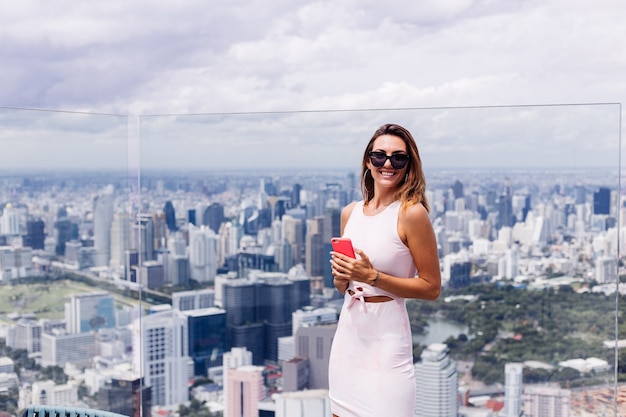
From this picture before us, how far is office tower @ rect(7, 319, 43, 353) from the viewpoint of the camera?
353 centimetres

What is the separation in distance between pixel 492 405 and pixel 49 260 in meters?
2.16

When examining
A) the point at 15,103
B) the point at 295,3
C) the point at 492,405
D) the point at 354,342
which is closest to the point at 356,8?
the point at 295,3

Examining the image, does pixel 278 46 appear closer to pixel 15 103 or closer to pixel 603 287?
pixel 15 103

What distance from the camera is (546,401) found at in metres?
3.29

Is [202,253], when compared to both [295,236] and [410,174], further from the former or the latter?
[410,174]

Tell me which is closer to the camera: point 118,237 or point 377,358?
point 377,358

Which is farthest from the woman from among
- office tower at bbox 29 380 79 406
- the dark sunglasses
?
office tower at bbox 29 380 79 406

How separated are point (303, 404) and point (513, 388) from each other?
0.96 metres

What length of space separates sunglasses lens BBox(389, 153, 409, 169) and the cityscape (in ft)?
4.37

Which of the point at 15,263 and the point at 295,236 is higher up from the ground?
the point at 295,236

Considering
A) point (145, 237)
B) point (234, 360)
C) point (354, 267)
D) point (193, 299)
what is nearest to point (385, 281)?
point (354, 267)

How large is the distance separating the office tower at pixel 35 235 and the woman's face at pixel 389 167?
2.07 m

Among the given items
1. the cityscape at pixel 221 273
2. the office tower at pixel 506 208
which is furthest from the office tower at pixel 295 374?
the office tower at pixel 506 208

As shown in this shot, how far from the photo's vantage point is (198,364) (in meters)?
3.75
